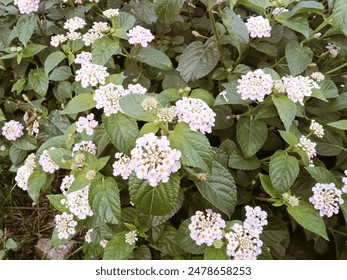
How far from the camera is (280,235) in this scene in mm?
1704

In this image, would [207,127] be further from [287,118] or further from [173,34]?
[173,34]

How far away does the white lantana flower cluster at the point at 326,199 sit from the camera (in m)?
1.54

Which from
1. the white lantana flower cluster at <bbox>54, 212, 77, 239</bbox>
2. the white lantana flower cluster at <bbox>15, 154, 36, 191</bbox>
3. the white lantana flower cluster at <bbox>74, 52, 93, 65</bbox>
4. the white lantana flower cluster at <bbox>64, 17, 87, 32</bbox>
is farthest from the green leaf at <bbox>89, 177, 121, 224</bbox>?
the white lantana flower cluster at <bbox>64, 17, 87, 32</bbox>

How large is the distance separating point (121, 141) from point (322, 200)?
2.80ft


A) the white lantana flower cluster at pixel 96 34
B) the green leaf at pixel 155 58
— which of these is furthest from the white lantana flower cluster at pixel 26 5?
the green leaf at pixel 155 58

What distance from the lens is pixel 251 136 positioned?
168cm

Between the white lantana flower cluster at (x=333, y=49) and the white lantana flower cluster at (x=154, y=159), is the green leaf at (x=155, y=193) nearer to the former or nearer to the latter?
the white lantana flower cluster at (x=154, y=159)

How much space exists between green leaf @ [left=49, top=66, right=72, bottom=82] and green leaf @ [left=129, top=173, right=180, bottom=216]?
100 centimetres

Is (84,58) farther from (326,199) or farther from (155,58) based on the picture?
(326,199)

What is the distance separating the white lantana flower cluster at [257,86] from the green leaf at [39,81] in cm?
119

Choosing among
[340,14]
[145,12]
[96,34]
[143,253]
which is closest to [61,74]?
[96,34]

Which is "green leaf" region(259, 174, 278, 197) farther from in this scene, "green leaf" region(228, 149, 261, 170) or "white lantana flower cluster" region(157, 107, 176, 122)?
"white lantana flower cluster" region(157, 107, 176, 122)

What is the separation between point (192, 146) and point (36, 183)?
825mm

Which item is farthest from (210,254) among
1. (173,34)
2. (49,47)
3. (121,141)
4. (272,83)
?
(49,47)
